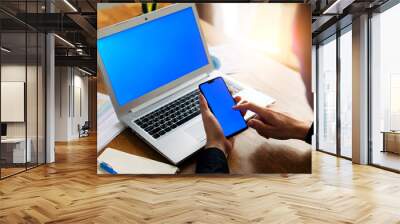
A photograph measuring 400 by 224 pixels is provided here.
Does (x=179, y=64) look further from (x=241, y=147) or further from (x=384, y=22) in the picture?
(x=384, y=22)

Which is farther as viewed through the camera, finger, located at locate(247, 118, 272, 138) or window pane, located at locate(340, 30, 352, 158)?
window pane, located at locate(340, 30, 352, 158)

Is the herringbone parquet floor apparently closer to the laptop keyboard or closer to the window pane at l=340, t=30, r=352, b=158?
the laptop keyboard

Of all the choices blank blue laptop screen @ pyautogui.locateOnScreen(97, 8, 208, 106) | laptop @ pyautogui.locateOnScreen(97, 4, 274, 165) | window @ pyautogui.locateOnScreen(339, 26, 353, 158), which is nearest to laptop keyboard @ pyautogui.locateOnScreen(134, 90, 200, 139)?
laptop @ pyautogui.locateOnScreen(97, 4, 274, 165)

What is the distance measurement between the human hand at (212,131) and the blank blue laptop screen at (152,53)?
62 centimetres

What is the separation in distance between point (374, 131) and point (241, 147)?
3277mm

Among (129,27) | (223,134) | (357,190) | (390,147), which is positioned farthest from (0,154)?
(390,147)

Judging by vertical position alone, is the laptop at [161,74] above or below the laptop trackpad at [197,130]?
above

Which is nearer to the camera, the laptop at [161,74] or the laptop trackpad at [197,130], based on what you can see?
the laptop at [161,74]

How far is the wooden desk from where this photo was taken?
6195mm

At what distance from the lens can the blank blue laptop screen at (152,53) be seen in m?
6.05

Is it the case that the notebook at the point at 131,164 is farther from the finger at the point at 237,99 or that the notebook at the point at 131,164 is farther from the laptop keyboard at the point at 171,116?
the finger at the point at 237,99

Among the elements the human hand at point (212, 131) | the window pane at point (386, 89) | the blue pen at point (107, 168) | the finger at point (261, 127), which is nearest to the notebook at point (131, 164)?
the blue pen at point (107, 168)

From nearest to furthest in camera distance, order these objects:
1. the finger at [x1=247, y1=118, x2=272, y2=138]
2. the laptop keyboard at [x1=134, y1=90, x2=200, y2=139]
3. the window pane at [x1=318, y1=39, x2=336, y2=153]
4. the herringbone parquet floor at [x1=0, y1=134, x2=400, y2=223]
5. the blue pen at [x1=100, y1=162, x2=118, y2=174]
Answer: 1. the herringbone parquet floor at [x1=0, y1=134, x2=400, y2=223]
2. the laptop keyboard at [x1=134, y1=90, x2=200, y2=139]
3. the finger at [x1=247, y1=118, x2=272, y2=138]
4. the blue pen at [x1=100, y1=162, x2=118, y2=174]
5. the window pane at [x1=318, y1=39, x2=336, y2=153]

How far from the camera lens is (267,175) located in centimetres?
650
